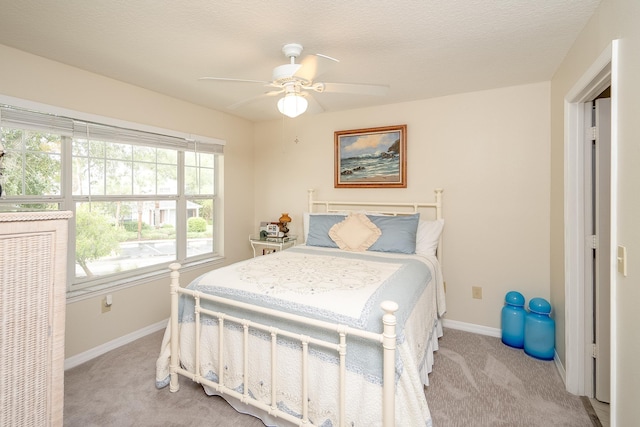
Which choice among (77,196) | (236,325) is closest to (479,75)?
(236,325)

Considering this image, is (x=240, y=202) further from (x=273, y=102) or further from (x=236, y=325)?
(x=236, y=325)

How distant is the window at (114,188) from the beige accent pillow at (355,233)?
66.5 inches

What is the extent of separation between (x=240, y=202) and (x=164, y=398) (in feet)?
8.29

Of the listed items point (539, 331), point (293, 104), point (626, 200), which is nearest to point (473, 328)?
point (539, 331)

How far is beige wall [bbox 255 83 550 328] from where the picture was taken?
2.83 m

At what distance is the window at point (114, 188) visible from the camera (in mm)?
2309

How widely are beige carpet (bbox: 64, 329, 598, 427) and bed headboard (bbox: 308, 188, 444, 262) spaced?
3.58ft

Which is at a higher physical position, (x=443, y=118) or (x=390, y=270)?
(x=443, y=118)

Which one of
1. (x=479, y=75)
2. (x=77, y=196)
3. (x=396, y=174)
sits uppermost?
(x=479, y=75)

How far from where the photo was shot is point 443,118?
320 centimetres

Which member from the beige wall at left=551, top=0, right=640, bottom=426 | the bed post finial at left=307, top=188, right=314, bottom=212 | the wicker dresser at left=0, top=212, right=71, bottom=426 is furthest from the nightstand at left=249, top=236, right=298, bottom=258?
the beige wall at left=551, top=0, right=640, bottom=426

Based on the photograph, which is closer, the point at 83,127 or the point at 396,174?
the point at 83,127

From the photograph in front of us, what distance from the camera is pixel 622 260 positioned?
134 centimetres

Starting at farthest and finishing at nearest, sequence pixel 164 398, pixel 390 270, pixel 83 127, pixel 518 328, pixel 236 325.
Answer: pixel 518 328
pixel 83 127
pixel 390 270
pixel 164 398
pixel 236 325
